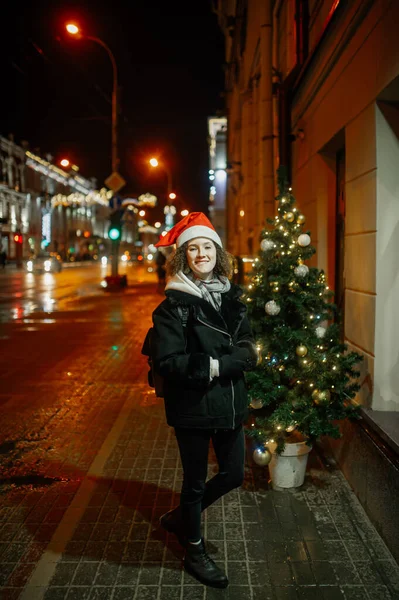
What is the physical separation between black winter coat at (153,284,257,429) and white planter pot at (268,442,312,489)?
4.47 feet

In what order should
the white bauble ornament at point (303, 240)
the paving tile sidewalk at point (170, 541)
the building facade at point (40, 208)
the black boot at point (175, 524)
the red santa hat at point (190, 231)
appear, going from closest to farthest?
the paving tile sidewalk at point (170, 541), the red santa hat at point (190, 231), the black boot at point (175, 524), the white bauble ornament at point (303, 240), the building facade at point (40, 208)

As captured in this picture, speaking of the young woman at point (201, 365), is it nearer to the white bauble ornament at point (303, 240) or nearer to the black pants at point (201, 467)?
the black pants at point (201, 467)

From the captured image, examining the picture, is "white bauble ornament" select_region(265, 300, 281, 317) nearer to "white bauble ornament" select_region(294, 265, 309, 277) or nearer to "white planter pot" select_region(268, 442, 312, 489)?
"white bauble ornament" select_region(294, 265, 309, 277)

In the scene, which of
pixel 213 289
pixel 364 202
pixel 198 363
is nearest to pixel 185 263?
pixel 213 289

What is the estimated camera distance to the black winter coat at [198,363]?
3.08m

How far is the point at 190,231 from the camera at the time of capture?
11.3 feet

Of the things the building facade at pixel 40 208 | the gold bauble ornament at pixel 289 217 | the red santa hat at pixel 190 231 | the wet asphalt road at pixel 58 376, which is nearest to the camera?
the red santa hat at pixel 190 231

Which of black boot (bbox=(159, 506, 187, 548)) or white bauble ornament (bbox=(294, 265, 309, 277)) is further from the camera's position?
white bauble ornament (bbox=(294, 265, 309, 277))

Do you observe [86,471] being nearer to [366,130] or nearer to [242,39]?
[366,130]

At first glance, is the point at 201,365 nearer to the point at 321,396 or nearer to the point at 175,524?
the point at 175,524

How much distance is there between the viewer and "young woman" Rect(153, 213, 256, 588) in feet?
A: 10.3

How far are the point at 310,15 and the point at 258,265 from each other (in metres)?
4.80

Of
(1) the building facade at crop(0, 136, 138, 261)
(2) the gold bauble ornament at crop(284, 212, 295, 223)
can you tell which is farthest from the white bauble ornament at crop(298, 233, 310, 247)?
(1) the building facade at crop(0, 136, 138, 261)

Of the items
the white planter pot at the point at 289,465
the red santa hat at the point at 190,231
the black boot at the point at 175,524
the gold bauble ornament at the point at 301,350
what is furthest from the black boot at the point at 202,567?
the red santa hat at the point at 190,231
